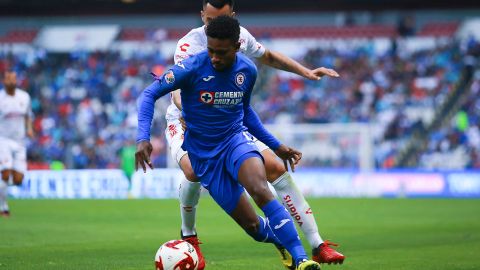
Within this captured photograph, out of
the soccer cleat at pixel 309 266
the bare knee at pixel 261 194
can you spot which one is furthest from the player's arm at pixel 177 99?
the soccer cleat at pixel 309 266

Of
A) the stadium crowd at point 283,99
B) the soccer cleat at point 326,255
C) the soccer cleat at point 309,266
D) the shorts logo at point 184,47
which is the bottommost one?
the stadium crowd at point 283,99

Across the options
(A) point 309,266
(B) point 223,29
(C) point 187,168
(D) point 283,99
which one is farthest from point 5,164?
(D) point 283,99

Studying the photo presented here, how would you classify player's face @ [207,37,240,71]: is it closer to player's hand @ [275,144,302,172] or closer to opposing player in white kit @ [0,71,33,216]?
player's hand @ [275,144,302,172]

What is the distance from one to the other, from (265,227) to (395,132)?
25.0 m

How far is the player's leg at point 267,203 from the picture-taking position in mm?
7371

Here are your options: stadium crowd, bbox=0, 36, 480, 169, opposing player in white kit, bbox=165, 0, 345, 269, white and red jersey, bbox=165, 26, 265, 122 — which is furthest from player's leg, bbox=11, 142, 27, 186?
stadium crowd, bbox=0, 36, 480, 169

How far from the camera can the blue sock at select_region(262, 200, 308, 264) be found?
7.35m

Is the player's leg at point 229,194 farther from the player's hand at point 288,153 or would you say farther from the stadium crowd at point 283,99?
the stadium crowd at point 283,99

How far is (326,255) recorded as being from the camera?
8047 mm

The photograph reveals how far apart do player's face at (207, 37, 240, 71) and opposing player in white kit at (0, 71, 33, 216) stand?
989cm

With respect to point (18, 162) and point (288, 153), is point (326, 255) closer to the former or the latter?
point (288, 153)

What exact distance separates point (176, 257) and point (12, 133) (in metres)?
10.3

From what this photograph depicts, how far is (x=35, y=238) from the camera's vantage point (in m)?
12.6

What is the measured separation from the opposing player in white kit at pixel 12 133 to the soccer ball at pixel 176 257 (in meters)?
9.59
